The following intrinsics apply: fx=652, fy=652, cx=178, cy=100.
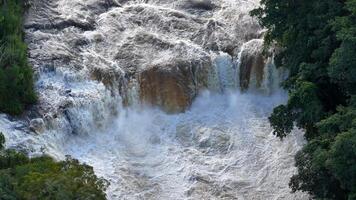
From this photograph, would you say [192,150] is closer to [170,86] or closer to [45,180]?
[170,86]

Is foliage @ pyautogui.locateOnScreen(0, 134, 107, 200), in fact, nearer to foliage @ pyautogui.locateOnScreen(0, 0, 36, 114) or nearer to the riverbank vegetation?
foliage @ pyautogui.locateOnScreen(0, 0, 36, 114)

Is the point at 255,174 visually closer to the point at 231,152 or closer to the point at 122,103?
the point at 231,152

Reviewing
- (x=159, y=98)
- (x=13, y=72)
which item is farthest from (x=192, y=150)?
(x=13, y=72)

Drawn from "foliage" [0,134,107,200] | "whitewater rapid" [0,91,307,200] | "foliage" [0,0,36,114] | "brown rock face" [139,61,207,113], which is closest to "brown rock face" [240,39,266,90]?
"whitewater rapid" [0,91,307,200]

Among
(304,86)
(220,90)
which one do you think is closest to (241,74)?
(220,90)

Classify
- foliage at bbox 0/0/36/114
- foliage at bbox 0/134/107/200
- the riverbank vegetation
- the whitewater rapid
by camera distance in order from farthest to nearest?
foliage at bbox 0/0/36/114 → the whitewater rapid → the riverbank vegetation → foliage at bbox 0/134/107/200

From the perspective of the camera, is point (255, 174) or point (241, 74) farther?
point (241, 74)

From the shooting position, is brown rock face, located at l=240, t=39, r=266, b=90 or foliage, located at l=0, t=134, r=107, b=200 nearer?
foliage, located at l=0, t=134, r=107, b=200
